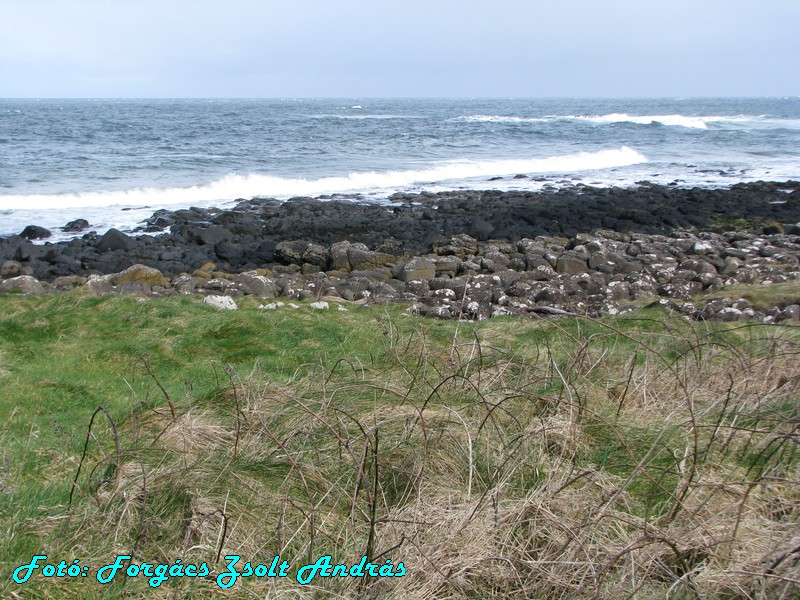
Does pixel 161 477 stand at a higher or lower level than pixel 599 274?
higher

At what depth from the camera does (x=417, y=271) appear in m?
13.0

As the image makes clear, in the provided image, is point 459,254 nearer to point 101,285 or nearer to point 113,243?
point 101,285

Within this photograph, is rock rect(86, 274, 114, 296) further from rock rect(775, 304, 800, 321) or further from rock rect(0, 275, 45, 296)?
rock rect(775, 304, 800, 321)

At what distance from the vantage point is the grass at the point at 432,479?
2.91 m

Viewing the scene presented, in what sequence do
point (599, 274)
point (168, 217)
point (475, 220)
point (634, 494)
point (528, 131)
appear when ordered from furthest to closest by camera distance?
point (528, 131)
point (168, 217)
point (475, 220)
point (599, 274)
point (634, 494)

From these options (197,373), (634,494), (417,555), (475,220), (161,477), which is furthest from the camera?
(475,220)

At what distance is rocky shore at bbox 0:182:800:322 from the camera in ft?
36.3

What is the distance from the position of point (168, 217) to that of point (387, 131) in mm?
34854

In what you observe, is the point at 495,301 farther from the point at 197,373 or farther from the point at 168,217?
the point at 168,217

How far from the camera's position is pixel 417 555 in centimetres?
304

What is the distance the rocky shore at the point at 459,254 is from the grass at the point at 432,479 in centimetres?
276

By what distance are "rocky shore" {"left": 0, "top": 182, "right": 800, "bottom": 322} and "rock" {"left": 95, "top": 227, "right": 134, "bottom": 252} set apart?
33mm

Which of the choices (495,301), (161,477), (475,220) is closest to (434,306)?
(495,301)

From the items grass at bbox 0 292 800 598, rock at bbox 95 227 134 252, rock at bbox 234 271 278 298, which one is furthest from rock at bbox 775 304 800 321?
rock at bbox 95 227 134 252
